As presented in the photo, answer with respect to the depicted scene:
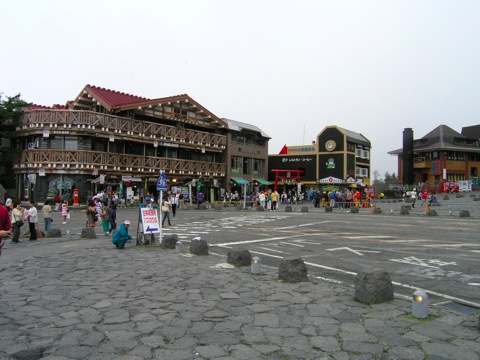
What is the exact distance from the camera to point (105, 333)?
452cm

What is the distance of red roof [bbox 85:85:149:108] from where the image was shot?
118 ft

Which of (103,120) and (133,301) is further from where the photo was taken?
(103,120)

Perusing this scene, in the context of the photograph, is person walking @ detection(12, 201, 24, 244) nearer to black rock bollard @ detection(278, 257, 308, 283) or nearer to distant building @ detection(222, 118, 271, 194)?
black rock bollard @ detection(278, 257, 308, 283)

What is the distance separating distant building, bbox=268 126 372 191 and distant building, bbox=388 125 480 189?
7.40 metres

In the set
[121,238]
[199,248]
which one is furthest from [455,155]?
[121,238]

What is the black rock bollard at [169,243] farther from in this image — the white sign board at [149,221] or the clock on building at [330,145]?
the clock on building at [330,145]

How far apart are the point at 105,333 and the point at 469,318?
4696 mm

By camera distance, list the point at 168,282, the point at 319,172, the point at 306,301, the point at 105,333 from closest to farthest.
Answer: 1. the point at 105,333
2. the point at 306,301
3. the point at 168,282
4. the point at 319,172

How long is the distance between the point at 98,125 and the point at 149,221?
23592mm

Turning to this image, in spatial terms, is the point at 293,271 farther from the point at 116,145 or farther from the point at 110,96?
the point at 110,96

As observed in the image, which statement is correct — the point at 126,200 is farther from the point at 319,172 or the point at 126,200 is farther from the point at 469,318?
the point at 469,318

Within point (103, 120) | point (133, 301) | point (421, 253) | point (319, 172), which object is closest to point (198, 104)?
point (103, 120)

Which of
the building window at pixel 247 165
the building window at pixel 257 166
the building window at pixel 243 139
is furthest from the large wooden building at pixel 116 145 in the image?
the building window at pixel 257 166

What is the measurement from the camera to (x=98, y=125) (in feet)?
108
